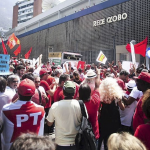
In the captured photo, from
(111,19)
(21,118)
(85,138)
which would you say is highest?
(111,19)

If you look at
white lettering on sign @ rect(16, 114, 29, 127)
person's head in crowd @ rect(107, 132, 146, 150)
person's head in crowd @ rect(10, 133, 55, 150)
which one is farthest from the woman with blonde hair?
person's head in crowd @ rect(10, 133, 55, 150)

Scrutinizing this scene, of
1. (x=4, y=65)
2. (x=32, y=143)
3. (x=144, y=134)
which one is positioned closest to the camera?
(x=32, y=143)

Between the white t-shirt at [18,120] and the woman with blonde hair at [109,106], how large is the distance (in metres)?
1.24

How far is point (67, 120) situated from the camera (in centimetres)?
251

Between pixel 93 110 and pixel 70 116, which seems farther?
pixel 93 110

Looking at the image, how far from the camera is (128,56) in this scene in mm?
17875

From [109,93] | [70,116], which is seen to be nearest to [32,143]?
[70,116]

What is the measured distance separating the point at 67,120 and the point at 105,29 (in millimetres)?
19307

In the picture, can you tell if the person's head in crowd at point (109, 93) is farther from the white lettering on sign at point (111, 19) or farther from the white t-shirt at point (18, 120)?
the white lettering on sign at point (111, 19)

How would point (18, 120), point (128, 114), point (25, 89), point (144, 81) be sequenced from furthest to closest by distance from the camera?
point (128, 114) < point (144, 81) < point (25, 89) < point (18, 120)

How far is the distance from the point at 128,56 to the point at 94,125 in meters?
15.9

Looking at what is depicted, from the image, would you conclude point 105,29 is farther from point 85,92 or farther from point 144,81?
point 85,92

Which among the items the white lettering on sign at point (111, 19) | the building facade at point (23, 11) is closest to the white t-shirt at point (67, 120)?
the white lettering on sign at point (111, 19)

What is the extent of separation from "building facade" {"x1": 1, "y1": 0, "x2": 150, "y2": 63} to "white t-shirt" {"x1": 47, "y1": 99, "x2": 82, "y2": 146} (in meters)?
14.9
